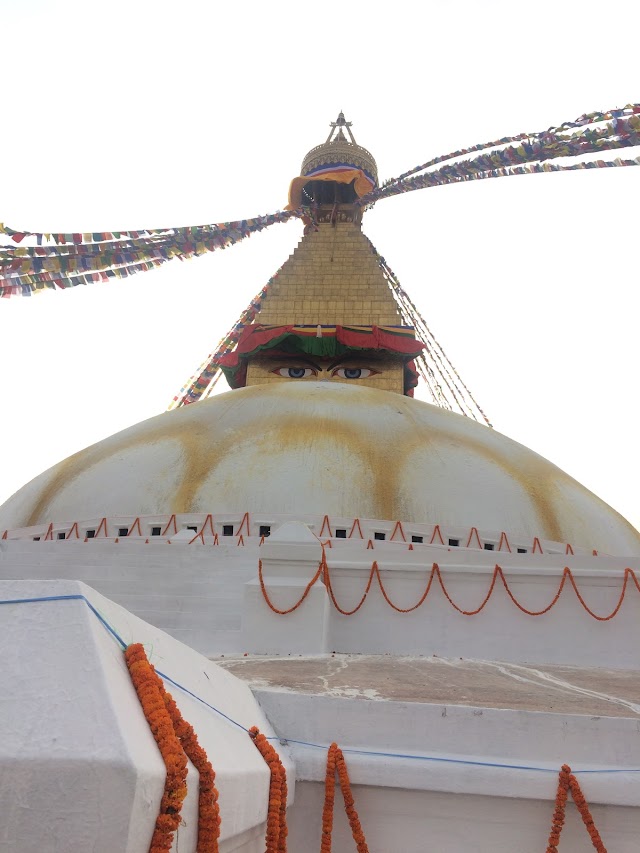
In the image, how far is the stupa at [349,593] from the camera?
7.89ft

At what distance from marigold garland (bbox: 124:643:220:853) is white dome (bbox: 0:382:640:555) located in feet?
24.8

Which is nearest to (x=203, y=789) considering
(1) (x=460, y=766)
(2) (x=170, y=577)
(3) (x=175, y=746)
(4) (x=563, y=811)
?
(3) (x=175, y=746)

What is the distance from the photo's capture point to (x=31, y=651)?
1624 mm

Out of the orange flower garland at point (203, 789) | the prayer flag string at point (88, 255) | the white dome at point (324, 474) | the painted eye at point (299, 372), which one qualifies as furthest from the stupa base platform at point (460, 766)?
the painted eye at point (299, 372)

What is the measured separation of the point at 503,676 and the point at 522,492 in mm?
6214

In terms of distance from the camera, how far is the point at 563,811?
2.49 meters

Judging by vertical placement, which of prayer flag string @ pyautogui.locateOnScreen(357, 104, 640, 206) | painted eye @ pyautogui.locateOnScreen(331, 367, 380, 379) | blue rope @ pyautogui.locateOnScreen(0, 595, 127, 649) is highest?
prayer flag string @ pyautogui.locateOnScreen(357, 104, 640, 206)

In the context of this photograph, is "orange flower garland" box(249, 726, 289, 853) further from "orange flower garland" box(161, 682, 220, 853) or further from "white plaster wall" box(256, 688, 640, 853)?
"orange flower garland" box(161, 682, 220, 853)

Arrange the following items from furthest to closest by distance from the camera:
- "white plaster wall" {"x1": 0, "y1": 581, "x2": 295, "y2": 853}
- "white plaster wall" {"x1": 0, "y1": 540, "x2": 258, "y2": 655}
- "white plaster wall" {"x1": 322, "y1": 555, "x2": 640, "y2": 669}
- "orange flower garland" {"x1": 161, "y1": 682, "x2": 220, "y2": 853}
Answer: "white plaster wall" {"x1": 0, "y1": 540, "x2": 258, "y2": 655} < "white plaster wall" {"x1": 322, "y1": 555, "x2": 640, "y2": 669} < "orange flower garland" {"x1": 161, "y1": 682, "x2": 220, "y2": 853} < "white plaster wall" {"x1": 0, "y1": 581, "x2": 295, "y2": 853}

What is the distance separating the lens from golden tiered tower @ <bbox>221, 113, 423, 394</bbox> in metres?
16.2

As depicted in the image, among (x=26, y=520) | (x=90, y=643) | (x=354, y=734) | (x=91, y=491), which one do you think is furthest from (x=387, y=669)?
(x=26, y=520)

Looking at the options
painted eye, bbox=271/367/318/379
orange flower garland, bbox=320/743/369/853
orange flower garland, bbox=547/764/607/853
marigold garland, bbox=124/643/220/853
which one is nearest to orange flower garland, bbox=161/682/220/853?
marigold garland, bbox=124/643/220/853

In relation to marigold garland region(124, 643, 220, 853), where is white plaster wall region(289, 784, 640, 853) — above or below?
below

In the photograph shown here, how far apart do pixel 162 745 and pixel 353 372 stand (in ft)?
49.4
